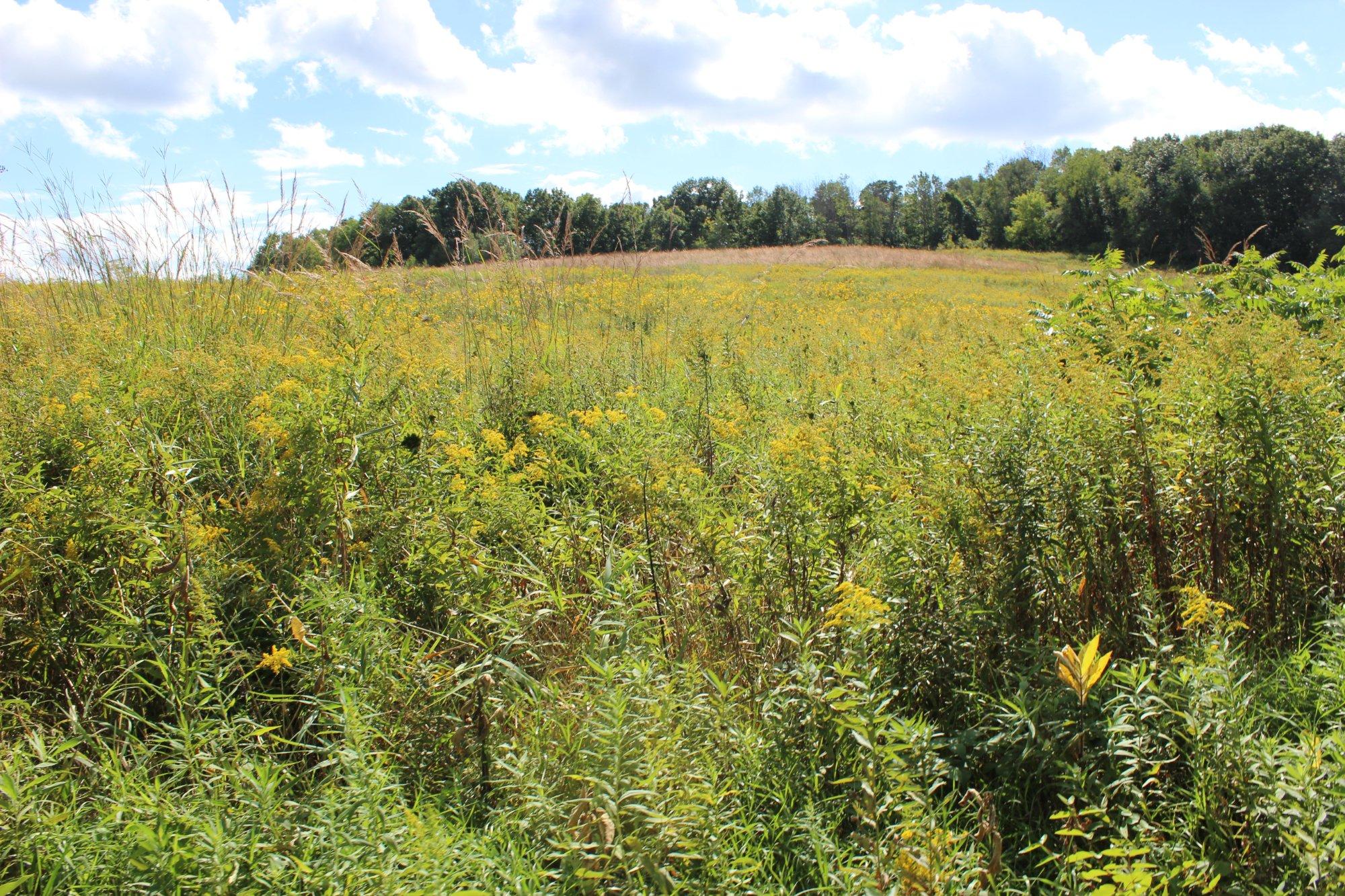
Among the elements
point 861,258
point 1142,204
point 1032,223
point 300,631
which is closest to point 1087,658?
point 300,631

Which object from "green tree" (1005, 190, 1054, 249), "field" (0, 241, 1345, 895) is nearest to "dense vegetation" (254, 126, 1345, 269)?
"green tree" (1005, 190, 1054, 249)

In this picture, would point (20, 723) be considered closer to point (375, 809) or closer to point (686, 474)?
point (375, 809)

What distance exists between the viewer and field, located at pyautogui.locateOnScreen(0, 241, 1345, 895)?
1.93 meters

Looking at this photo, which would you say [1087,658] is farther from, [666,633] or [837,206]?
[837,206]

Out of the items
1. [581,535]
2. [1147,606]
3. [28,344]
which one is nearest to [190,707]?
[581,535]

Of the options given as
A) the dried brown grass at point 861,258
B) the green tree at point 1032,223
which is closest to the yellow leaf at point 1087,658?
the dried brown grass at point 861,258

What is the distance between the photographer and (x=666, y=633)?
3000 mm

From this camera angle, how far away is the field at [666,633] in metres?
1.93

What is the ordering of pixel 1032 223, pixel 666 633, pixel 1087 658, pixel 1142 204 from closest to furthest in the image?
1. pixel 1087 658
2. pixel 666 633
3. pixel 1142 204
4. pixel 1032 223

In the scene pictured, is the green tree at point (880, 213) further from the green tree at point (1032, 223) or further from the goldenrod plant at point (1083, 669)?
the goldenrod plant at point (1083, 669)

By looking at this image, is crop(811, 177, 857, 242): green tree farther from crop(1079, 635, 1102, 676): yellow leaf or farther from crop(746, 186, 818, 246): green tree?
crop(1079, 635, 1102, 676): yellow leaf

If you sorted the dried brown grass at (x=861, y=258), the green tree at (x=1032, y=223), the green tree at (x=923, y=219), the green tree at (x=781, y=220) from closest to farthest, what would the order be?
the dried brown grass at (x=861, y=258) < the green tree at (x=781, y=220) < the green tree at (x=1032, y=223) < the green tree at (x=923, y=219)

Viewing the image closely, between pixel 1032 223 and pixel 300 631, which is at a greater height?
pixel 1032 223

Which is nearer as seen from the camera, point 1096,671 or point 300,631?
point 1096,671
